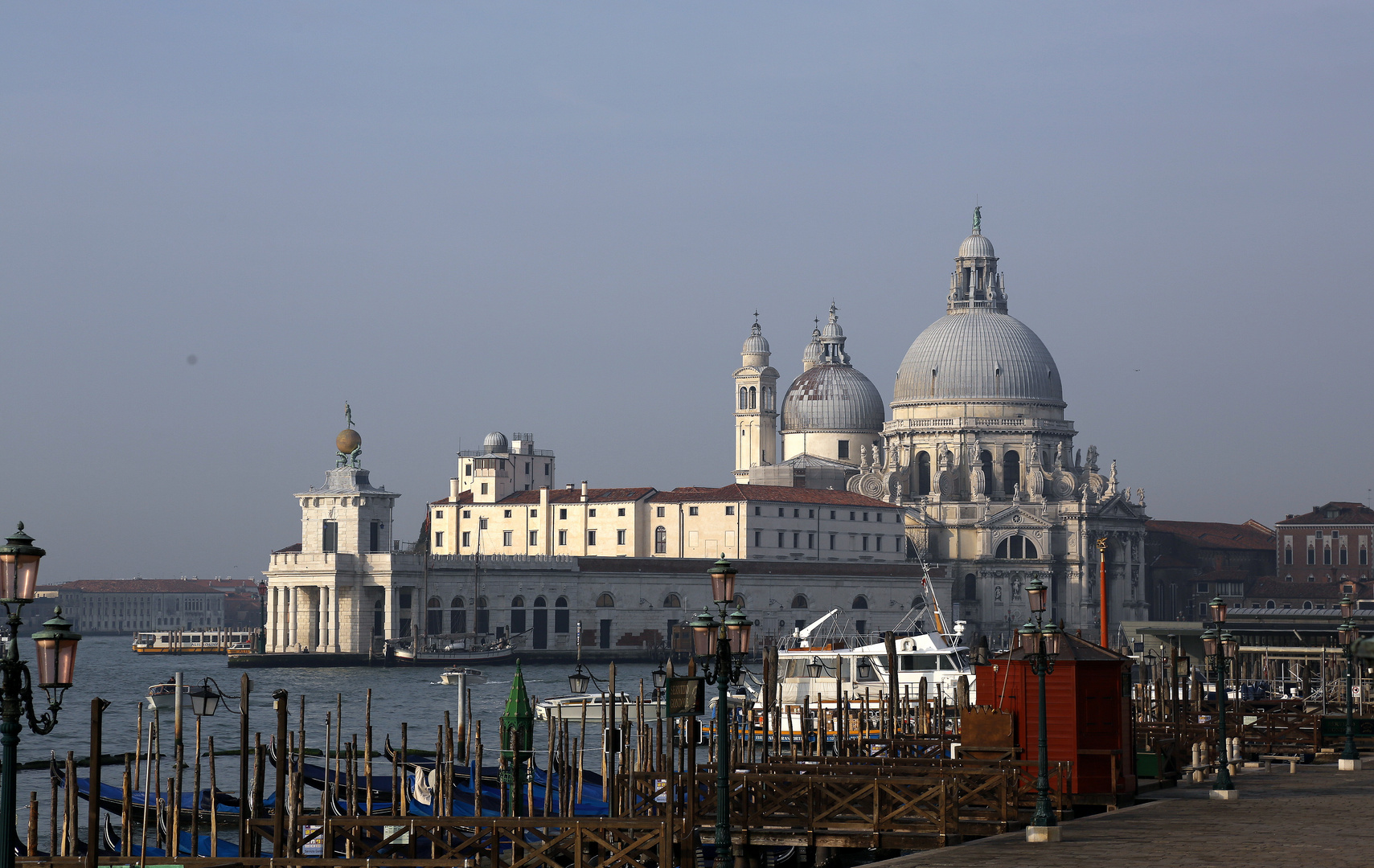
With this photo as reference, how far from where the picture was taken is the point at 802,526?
10588cm

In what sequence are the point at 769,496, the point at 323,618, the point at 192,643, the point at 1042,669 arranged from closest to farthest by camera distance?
the point at 1042,669 < the point at 323,618 < the point at 769,496 < the point at 192,643

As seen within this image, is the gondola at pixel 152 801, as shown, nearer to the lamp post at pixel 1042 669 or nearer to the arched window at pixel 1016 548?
the lamp post at pixel 1042 669

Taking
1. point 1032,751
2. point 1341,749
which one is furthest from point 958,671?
point 1032,751

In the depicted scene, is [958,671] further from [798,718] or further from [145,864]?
[145,864]

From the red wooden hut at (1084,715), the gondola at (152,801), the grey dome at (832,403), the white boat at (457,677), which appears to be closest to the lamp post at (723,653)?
the red wooden hut at (1084,715)

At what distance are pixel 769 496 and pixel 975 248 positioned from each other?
2577cm

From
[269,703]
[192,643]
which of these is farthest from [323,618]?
[192,643]

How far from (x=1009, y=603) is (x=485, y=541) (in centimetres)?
2725

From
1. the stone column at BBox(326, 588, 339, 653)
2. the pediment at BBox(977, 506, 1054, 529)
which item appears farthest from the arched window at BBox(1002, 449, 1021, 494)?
the stone column at BBox(326, 588, 339, 653)

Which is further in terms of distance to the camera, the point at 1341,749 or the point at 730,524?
the point at 730,524

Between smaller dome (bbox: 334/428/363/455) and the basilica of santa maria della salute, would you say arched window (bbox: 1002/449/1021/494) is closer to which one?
the basilica of santa maria della salute

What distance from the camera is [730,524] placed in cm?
10212

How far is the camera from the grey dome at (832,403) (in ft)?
406

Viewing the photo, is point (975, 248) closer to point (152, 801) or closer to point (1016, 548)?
point (1016, 548)
